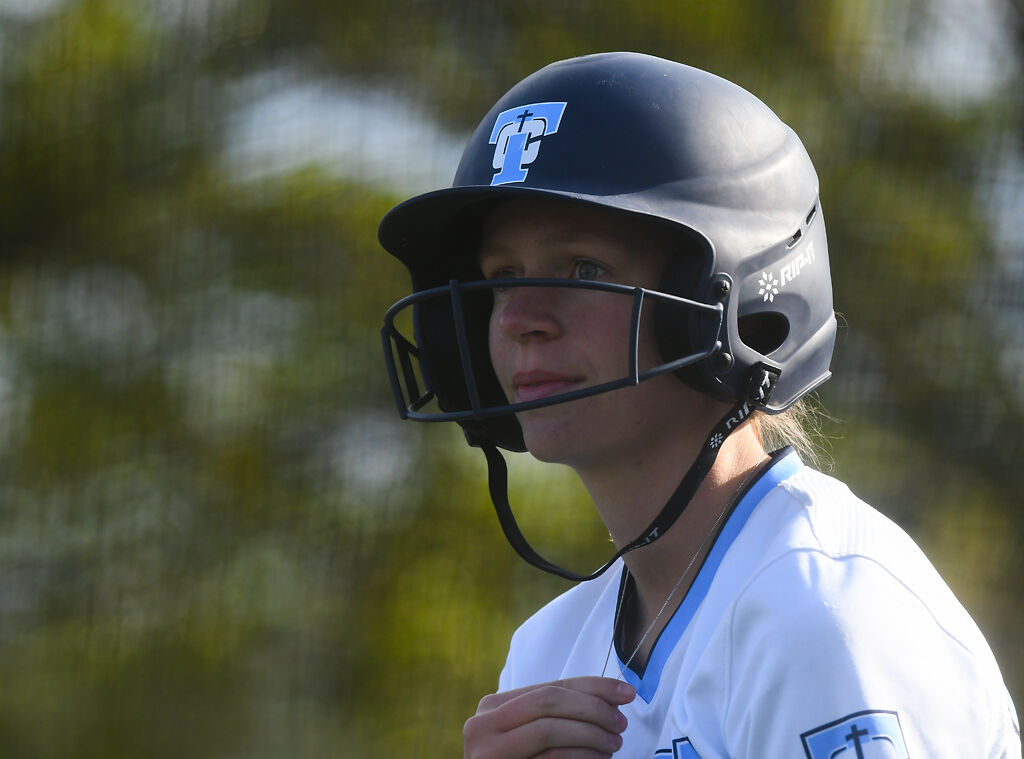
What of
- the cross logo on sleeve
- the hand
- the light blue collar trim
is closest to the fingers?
the hand

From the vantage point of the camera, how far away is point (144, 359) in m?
3.82

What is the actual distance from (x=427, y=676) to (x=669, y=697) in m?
2.37

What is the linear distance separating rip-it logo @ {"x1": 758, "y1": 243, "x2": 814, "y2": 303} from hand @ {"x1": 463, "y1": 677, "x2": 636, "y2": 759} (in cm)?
60

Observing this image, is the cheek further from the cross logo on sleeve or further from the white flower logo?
the cross logo on sleeve

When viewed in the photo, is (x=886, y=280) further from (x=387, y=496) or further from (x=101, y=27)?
(x=101, y=27)

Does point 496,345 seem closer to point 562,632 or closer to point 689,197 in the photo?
point 689,197

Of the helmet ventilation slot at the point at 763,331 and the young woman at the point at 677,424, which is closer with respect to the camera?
the young woman at the point at 677,424

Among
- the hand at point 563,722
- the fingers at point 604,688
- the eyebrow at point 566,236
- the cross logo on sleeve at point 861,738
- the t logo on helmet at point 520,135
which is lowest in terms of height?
the cross logo on sleeve at point 861,738

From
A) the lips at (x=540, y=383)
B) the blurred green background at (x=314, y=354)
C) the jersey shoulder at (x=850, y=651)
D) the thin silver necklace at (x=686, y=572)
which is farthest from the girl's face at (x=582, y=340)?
the blurred green background at (x=314, y=354)

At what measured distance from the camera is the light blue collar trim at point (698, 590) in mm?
1573

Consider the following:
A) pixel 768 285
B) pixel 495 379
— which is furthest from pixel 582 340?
pixel 495 379

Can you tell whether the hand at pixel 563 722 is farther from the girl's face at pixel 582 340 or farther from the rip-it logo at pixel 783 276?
the rip-it logo at pixel 783 276

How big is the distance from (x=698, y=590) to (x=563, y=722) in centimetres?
26

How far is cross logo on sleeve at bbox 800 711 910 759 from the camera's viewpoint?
1.20 meters
